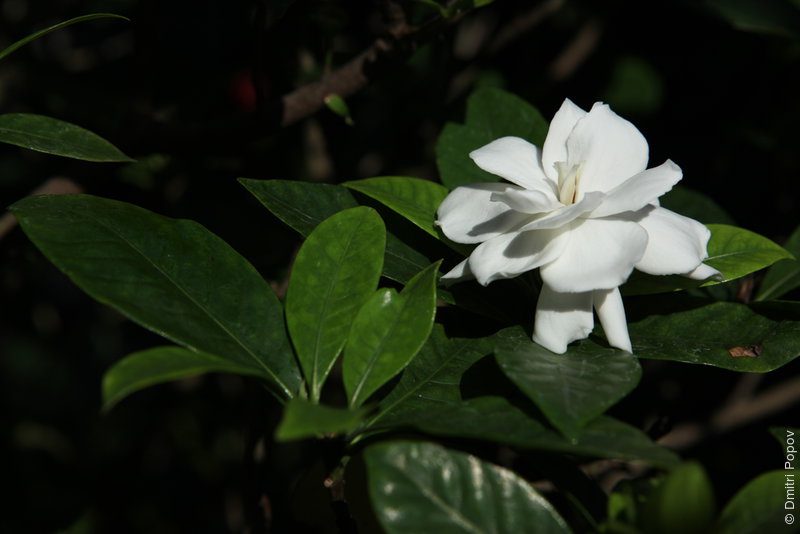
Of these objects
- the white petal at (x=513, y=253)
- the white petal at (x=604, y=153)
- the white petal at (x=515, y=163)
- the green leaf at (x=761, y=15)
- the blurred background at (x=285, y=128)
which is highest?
the green leaf at (x=761, y=15)

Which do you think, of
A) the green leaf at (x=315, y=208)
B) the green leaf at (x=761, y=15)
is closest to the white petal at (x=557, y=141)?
the green leaf at (x=315, y=208)

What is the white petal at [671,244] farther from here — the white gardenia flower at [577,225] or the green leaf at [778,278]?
the green leaf at [778,278]

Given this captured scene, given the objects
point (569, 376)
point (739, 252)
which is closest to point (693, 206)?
point (739, 252)

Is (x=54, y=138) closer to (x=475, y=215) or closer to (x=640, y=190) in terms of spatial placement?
(x=475, y=215)

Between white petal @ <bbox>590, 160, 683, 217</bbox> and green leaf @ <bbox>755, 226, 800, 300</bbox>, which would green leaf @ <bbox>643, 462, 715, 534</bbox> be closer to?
white petal @ <bbox>590, 160, 683, 217</bbox>

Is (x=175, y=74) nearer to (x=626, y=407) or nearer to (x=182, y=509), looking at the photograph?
(x=626, y=407)

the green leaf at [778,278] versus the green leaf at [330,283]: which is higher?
the green leaf at [330,283]

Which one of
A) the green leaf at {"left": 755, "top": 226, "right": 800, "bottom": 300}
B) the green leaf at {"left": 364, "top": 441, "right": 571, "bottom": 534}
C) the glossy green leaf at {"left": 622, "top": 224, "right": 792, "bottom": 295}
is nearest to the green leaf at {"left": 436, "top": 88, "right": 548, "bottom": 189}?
the glossy green leaf at {"left": 622, "top": 224, "right": 792, "bottom": 295}

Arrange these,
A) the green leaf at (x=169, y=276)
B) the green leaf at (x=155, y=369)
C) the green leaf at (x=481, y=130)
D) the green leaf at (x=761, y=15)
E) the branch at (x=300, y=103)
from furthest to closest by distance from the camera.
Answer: the green leaf at (x=761, y=15), the branch at (x=300, y=103), the green leaf at (x=481, y=130), the green leaf at (x=169, y=276), the green leaf at (x=155, y=369)

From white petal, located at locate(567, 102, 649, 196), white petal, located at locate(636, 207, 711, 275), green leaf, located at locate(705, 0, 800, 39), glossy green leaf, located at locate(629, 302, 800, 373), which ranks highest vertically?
green leaf, located at locate(705, 0, 800, 39)
